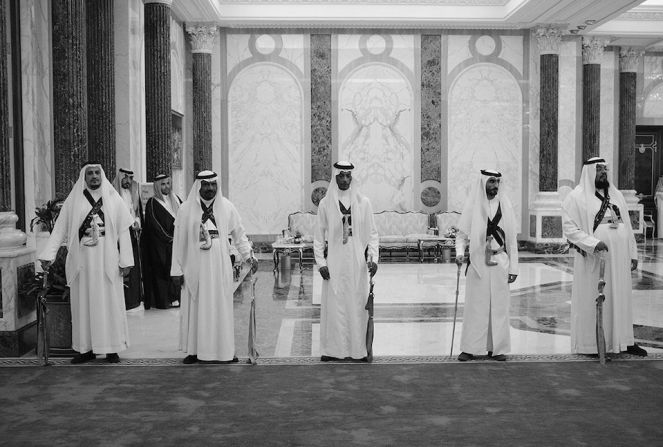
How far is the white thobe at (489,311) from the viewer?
5.89m

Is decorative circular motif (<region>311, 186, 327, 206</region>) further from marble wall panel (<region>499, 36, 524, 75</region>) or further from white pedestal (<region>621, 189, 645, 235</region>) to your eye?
white pedestal (<region>621, 189, 645, 235</region>)

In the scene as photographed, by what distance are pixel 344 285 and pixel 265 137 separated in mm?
9016

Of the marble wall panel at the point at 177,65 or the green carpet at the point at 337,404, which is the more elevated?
the marble wall panel at the point at 177,65

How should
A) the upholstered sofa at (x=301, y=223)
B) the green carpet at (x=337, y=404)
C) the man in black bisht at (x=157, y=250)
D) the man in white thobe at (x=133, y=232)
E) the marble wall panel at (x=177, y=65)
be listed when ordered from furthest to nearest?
1. the upholstered sofa at (x=301, y=223)
2. the marble wall panel at (x=177, y=65)
3. the man in black bisht at (x=157, y=250)
4. the man in white thobe at (x=133, y=232)
5. the green carpet at (x=337, y=404)

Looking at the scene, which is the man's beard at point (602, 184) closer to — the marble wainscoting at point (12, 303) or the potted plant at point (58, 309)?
the potted plant at point (58, 309)

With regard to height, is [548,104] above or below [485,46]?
below

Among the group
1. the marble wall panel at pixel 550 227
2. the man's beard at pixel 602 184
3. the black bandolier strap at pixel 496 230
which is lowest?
the marble wall panel at pixel 550 227

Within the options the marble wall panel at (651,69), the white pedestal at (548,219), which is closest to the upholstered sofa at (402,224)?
the white pedestal at (548,219)

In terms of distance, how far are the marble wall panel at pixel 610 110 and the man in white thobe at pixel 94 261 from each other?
12.7 m

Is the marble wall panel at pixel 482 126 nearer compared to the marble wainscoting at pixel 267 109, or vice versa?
the marble wainscoting at pixel 267 109

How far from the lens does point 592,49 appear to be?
15.2 meters

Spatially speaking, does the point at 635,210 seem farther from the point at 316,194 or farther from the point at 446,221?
the point at 316,194

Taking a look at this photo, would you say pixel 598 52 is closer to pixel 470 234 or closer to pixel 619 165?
pixel 619 165

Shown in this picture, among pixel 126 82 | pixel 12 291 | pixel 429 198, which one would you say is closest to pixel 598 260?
pixel 12 291
